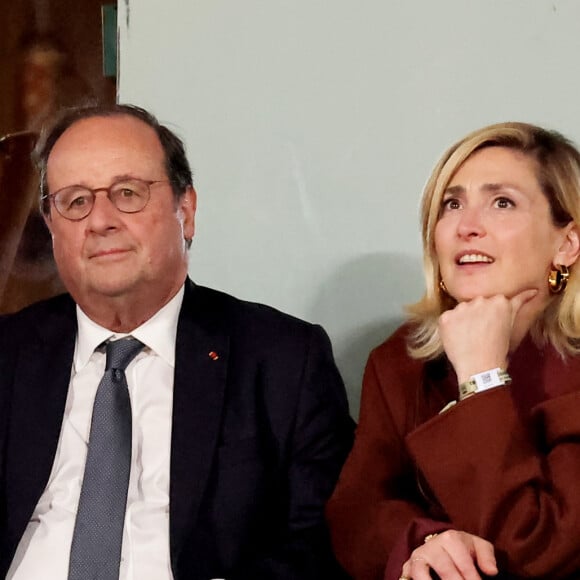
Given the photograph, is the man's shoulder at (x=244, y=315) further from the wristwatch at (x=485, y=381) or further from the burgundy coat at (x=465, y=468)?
the wristwatch at (x=485, y=381)

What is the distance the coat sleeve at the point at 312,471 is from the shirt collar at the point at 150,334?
25 centimetres

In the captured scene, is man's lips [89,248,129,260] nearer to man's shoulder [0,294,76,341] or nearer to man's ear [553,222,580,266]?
man's shoulder [0,294,76,341]

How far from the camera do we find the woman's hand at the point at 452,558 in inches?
52.4

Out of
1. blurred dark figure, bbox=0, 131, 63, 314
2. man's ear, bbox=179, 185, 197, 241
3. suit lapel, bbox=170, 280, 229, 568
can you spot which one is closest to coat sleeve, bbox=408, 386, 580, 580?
suit lapel, bbox=170, 280, 229, 568

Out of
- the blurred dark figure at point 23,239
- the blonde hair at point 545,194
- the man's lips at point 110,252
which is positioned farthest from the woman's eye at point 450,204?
the blurred dark figure at point 23,239

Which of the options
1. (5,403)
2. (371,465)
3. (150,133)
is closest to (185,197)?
(150,133)

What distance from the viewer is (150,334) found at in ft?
5.73

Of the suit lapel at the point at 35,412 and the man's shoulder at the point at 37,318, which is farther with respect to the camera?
the man's shoulder at the point at 37,318

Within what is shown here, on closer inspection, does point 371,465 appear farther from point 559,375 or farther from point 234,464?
point 559,375

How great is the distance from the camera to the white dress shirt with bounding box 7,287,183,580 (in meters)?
1.61

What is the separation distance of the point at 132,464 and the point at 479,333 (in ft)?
2.08

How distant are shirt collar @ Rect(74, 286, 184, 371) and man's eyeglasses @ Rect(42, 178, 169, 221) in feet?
0.62

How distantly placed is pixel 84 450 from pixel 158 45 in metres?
1.08

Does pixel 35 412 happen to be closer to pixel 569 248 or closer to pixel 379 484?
pixel 379 484
